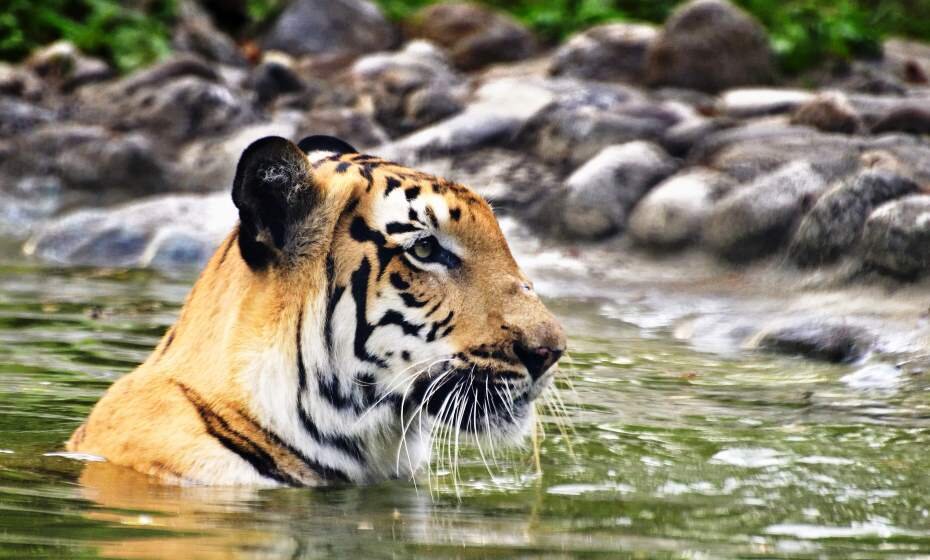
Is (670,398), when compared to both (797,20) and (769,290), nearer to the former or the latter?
(769,290)

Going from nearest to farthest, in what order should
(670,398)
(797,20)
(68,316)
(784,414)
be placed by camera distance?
(784,414) → (670,398) → (68,316) → (797,20)

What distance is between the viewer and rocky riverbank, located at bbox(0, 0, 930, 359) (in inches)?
381

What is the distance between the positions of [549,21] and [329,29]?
2723 millimetres

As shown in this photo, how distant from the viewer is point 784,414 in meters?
5.66

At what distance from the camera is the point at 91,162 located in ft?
46.6

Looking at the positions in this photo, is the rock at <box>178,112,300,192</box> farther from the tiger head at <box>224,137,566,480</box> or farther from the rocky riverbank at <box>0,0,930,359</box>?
the tiger head at <box>224,137,566,480</box>

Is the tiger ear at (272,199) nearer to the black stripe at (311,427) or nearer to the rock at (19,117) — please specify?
the black stripe at (311,427)

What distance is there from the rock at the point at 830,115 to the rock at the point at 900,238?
123 inches

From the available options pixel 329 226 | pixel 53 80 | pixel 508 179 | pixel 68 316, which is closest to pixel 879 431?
pixel 329 226

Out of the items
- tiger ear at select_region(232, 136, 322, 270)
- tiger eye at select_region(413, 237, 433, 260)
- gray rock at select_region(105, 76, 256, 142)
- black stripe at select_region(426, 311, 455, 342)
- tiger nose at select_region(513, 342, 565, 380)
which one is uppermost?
gray rock at select_region(105, 76, 256, 142)

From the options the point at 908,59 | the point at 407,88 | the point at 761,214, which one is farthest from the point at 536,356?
the point at 908,59

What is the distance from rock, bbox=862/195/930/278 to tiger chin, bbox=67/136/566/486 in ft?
14.6

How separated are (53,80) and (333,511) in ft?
45.6

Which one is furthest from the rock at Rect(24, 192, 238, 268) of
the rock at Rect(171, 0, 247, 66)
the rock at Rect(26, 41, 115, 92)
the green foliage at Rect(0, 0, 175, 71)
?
the rock at Rect(171, 0, 247, 66)
